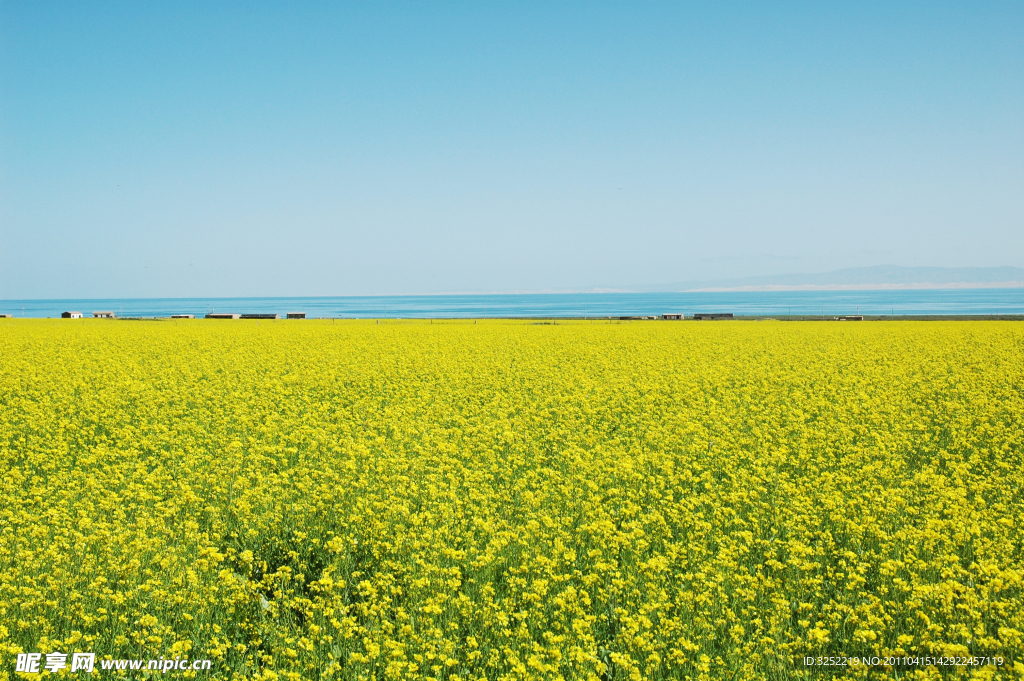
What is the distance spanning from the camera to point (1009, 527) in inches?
321

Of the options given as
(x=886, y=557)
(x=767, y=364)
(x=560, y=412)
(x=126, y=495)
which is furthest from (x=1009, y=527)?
(x=767, y=364)

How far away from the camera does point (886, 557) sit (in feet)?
24.7

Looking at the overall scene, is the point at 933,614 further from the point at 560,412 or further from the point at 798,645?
the point at 560,412

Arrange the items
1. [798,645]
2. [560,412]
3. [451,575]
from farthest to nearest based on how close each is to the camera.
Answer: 1. [560,412]
2. [451,575]
3. [798,645]

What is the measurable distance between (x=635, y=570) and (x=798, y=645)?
189 cm

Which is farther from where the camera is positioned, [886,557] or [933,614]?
[886,557]

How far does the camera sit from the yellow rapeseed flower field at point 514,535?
569 centimetres

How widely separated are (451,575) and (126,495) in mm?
4963

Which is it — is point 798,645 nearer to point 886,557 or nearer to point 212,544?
point 886,557

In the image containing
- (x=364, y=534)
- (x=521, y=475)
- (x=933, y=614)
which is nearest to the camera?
(x=933, y=614)

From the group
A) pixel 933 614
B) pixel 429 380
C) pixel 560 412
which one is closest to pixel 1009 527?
pixel 933 614

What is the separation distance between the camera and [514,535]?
7.43 metres

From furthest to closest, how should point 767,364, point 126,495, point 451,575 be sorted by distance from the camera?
point 767,364, point 126,495, point 451,575

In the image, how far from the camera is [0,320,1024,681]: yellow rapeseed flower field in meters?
5.69
